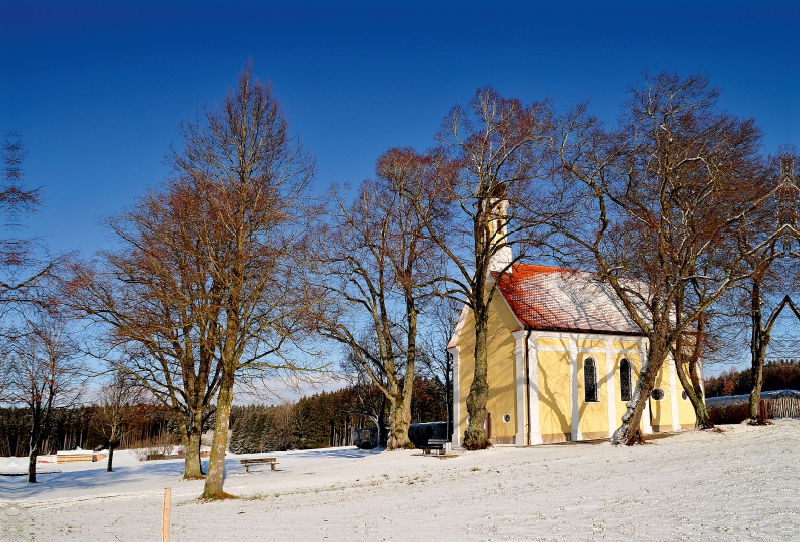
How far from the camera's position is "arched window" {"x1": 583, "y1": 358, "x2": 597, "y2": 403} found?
2928cm

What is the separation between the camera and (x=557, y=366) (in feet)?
93.8

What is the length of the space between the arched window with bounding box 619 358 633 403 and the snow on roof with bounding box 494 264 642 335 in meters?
1.53

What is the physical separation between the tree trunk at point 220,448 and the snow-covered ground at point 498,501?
670mm

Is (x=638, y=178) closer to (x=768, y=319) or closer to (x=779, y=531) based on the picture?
(x=768, y=319)

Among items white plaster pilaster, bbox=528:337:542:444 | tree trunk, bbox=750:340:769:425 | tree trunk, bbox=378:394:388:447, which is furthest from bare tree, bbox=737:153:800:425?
tree trunk, bbox=378:394:388:447

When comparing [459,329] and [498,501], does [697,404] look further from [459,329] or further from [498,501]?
[498,501]

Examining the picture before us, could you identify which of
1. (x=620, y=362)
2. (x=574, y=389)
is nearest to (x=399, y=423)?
(x=574, y=389)

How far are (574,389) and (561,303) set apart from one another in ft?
15.0

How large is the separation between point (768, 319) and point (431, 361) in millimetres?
28841

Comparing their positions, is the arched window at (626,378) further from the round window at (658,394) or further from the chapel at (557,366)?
the round window at (658,394)

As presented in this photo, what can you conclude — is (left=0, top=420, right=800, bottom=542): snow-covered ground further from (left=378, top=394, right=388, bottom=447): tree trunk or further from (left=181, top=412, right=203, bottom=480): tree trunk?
(left=378, top=394, right=388, bottom=447): tree trunk

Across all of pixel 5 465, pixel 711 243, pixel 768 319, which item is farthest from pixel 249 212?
pixel 5 465

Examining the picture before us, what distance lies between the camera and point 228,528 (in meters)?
12.0

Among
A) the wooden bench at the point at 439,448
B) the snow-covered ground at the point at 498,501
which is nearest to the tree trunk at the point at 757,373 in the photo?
the snow-covered ground at the point at 498,501
